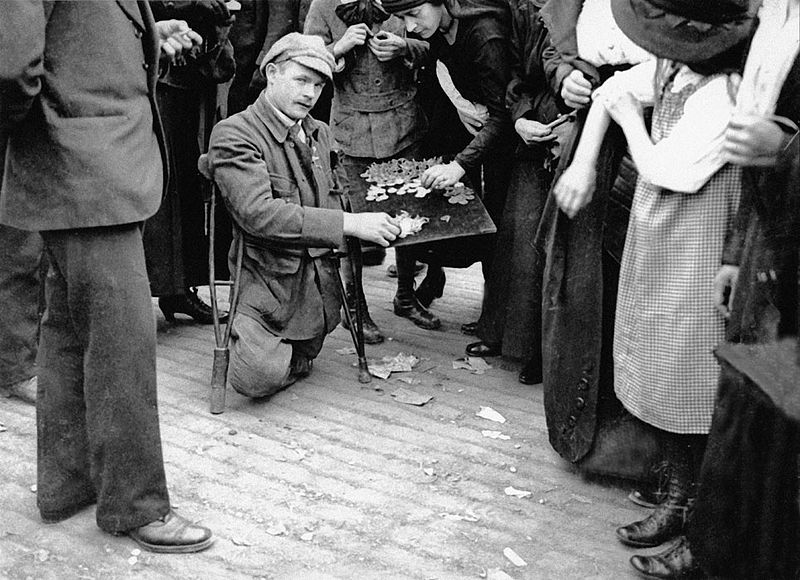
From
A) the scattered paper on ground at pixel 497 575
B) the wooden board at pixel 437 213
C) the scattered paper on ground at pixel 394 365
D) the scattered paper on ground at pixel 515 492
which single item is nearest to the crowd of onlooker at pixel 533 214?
the wooden board at pixel 437 213

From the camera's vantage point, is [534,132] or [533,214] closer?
[534,132]

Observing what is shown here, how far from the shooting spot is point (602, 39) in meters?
4.03

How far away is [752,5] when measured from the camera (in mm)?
3240

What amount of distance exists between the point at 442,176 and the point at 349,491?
1.84 m

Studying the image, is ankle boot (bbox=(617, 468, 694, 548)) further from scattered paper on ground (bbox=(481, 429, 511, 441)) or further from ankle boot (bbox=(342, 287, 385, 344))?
ankle boot (bbox=(342, 287, 385, 344))

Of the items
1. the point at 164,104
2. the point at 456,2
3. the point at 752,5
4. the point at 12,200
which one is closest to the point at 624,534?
the point at 752,5

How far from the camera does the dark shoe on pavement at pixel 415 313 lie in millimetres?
6141

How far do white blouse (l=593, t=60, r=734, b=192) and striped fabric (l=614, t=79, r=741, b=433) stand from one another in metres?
0.07

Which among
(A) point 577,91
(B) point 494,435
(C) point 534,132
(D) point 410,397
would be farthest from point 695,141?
(D) point 410,397

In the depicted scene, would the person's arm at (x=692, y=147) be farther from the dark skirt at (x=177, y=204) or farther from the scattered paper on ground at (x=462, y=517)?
the dark skirt at (x=177, y=204)

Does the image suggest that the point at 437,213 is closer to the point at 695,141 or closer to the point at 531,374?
the point at 531,374

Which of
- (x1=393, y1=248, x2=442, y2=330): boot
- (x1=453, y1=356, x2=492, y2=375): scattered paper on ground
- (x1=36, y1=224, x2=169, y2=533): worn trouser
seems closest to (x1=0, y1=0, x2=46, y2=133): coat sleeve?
(x1=36, y1=224, x2=169, y2=533): worn trouser

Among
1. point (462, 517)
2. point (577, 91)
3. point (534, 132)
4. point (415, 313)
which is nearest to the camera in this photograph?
point (462, 517)

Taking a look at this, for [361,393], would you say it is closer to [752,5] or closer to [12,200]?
[12,200]
